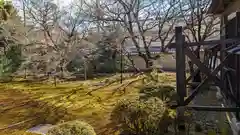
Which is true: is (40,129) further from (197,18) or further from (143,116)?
(197,18)

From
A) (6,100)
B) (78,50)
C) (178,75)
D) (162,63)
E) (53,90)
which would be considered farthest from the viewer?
(162,63)

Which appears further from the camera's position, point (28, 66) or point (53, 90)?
point (28, 66)

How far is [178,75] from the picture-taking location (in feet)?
16.2

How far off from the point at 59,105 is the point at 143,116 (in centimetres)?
467

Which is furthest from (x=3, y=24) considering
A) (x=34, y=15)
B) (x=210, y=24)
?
(x=210, y=24)

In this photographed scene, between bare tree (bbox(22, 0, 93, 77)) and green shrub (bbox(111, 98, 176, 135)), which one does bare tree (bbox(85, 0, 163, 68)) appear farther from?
green shrub (bbox(111, 98, 176, 135))

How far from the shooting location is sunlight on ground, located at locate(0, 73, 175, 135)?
6523 mm

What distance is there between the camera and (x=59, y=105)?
8312 mm

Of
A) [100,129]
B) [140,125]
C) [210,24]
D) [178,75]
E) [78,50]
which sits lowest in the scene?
[100,129]

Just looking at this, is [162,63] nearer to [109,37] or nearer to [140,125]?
[109,37]

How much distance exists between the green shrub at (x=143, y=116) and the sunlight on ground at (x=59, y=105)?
3.52ft

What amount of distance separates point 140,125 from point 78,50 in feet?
34.3

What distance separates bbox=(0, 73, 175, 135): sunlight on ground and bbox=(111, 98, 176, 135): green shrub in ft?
3.52

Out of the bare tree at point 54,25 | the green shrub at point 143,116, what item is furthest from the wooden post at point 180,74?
the bare tree at point 54,25
